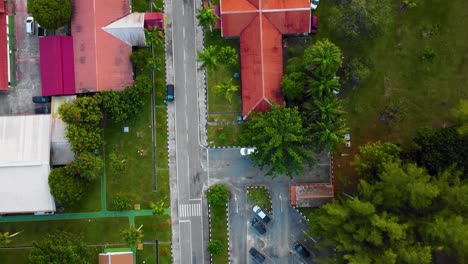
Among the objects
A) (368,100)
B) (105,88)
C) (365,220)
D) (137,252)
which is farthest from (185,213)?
(368,100)

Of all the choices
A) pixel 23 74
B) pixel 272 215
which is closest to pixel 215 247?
pixel 272 215

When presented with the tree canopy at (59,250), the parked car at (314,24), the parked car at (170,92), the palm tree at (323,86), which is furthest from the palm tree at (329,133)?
the tree canopy at (59,250)

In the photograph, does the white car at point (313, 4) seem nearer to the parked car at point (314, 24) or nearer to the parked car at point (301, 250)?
the parked car at point (314, 24)

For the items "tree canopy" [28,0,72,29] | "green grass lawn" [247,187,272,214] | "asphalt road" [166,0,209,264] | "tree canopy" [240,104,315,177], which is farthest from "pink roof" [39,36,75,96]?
"green grass lawn" [247,187,272,214]

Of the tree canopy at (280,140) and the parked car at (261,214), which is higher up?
the tree canopy at (280,140)

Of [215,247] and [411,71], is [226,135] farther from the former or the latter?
[411,71]

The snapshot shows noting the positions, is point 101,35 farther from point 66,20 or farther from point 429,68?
point 429,68

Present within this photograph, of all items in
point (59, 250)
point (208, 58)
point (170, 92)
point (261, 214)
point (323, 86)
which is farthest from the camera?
point (170, 92)
